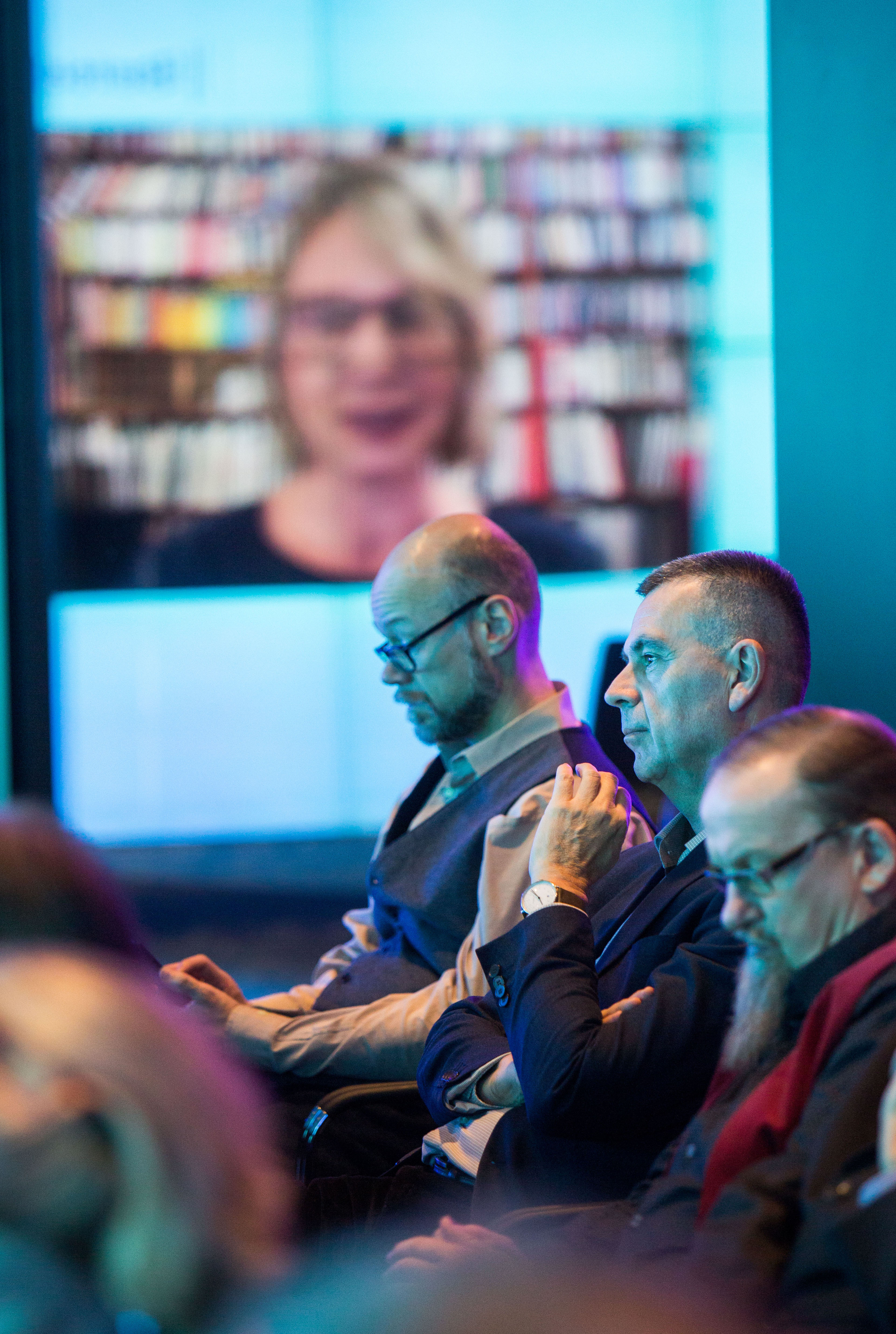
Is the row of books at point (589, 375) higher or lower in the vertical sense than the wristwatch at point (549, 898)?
higher

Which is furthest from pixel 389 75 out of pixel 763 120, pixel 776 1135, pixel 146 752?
pixel 776 1135

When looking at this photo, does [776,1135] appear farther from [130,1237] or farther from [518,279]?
[518,279]

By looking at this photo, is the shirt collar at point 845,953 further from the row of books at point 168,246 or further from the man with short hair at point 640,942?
the row of books at point 168,246

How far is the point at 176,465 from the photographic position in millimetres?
5754

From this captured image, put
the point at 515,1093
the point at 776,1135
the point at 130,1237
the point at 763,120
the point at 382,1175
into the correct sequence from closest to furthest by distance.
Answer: the point at 130,1237
the point at 776,1135
the point at 515,1093
the point at 382,1175
the point at 763,120

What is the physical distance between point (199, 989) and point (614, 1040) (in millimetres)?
1095

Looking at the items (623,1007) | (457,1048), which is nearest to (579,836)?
(623,1007)

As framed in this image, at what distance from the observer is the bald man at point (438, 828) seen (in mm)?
2375

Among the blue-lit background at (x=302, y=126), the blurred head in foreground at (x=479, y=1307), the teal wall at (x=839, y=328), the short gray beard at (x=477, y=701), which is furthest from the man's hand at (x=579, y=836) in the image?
the blue-lit background at (x=302, y=126)

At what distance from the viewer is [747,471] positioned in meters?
5.75

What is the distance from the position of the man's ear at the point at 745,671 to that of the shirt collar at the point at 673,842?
184 millimetres

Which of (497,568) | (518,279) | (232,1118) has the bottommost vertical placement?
(232,1118)

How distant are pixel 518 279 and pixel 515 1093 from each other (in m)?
4.47

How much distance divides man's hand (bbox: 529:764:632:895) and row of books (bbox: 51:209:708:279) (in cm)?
420
